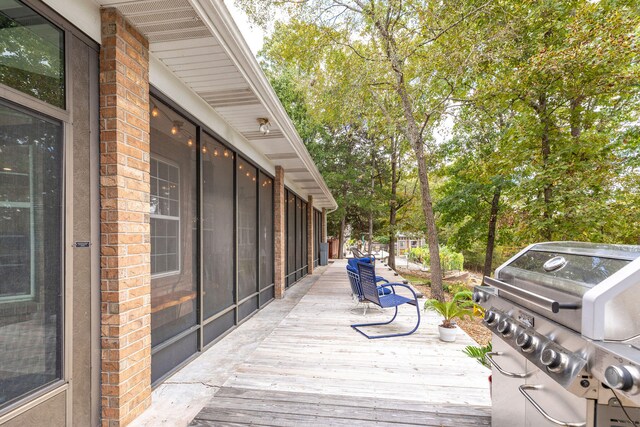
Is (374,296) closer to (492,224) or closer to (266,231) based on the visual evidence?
(266,231)

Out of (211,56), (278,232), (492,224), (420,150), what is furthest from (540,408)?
(492,224)

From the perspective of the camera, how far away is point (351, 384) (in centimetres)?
281

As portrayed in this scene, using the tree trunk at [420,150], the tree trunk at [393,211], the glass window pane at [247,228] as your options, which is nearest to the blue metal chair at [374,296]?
the glass window pane at [247,228]

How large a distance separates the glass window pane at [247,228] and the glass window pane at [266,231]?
397 millimetres

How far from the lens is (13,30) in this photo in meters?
1.68

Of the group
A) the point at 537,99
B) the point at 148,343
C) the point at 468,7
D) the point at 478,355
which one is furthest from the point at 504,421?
the point at 537,99

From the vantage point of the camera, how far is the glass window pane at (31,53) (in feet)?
5.41

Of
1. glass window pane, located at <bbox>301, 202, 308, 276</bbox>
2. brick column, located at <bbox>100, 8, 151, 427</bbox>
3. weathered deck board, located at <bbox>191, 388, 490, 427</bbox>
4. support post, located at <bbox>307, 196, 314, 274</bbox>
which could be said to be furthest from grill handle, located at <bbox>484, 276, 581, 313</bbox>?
support post, located at <bbox>307, 196, 314, 274</bbox>

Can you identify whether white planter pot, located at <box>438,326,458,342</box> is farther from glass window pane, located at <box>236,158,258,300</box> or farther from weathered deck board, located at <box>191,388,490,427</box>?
glass window pane, located at <box>236,158,258,300</box>

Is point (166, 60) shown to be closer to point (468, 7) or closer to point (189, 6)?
point (189, 6)

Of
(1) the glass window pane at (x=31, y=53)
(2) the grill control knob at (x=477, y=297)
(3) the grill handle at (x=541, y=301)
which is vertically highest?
(1) the glass window pane at (x=31, y=53)

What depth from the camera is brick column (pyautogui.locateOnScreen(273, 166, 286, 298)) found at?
6.91 metres

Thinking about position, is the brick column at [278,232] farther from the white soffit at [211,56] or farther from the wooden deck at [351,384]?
the wooden deck at [351,384]

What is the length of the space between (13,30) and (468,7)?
24.0 ft
